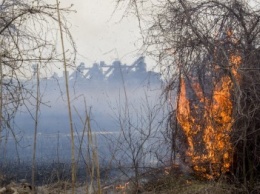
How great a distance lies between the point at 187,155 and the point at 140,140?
4.63 ft

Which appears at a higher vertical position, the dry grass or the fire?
the fire

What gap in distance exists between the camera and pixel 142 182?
34.0 ft

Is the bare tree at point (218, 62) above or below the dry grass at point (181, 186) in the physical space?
above

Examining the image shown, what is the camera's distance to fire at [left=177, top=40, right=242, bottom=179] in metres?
8.37

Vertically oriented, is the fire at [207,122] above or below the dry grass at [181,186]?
above

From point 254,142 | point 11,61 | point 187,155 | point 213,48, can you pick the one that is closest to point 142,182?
point 187,155

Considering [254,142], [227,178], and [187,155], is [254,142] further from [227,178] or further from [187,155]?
[187,155]

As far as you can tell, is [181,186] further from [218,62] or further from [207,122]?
[218,62]

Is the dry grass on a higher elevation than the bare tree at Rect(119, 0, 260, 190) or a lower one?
→ lower

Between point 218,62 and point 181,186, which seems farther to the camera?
point 181,186

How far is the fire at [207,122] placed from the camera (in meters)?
8.37

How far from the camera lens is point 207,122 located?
897 cm

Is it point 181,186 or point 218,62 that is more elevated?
point 218,62

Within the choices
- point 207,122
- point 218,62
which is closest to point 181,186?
point 207,122
